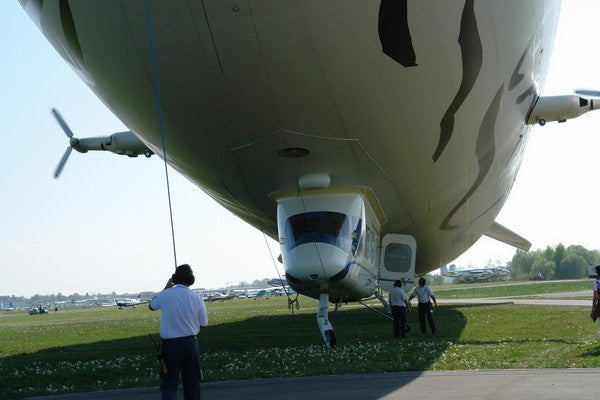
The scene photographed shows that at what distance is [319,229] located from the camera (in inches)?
607

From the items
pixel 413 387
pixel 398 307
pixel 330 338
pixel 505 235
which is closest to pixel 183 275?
pixel 413 387

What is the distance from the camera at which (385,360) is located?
42.4 ft

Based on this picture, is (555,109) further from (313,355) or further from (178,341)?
(178,341)

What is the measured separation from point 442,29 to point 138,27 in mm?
5145

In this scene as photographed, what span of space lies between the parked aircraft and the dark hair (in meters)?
5.10

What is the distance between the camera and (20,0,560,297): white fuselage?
12164mm

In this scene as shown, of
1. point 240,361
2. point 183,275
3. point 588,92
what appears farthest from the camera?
point 588,92

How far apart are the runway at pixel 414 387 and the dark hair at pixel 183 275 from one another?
6.76 ft

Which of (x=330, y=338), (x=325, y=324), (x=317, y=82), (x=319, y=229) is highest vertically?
(x=317, y=82)

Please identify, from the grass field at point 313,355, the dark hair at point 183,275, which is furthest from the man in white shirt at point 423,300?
the dark hair at point 183,275

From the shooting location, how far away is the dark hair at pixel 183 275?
824 centimetres

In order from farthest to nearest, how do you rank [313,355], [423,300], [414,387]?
[423,300] < [313,355] < [414,387]

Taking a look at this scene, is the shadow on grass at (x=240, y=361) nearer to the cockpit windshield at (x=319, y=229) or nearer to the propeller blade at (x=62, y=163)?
the cockpit windshield at (x=319, y=229)

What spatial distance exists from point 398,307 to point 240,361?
18.7 ft
